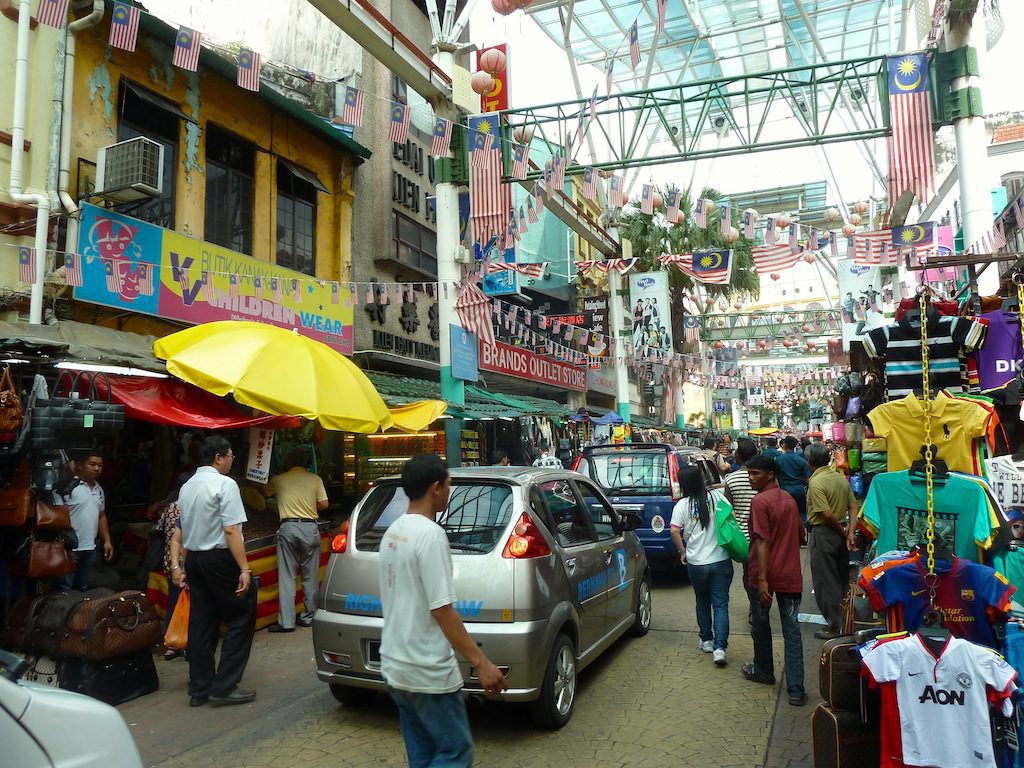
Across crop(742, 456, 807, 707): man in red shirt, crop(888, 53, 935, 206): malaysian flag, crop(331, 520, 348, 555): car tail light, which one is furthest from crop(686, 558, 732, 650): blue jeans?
crop(888, 53, 935, 206): malaysian flag

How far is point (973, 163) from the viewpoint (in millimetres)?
10359

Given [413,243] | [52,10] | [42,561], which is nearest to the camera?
[42,561]

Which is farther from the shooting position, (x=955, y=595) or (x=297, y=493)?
(x=297, y=493)

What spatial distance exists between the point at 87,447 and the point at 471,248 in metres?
9.66

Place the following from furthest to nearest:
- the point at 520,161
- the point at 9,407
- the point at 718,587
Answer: the point at 520,161
the point at 718,587
the point at 9,407

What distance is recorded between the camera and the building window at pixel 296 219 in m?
13.5

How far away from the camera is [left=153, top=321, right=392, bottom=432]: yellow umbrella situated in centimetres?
704

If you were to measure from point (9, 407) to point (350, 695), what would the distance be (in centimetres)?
319

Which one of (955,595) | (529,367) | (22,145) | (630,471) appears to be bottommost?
(955,595)

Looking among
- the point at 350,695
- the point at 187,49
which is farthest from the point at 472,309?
the point at 350,695

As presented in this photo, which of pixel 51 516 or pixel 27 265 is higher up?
pixel 27 265

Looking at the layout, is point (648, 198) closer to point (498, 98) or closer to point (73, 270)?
point (498, 98)

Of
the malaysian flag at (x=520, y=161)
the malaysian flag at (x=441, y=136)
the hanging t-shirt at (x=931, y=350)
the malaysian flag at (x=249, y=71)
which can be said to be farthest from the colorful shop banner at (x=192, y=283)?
the hanging t-shirt at (x=931, y=350)

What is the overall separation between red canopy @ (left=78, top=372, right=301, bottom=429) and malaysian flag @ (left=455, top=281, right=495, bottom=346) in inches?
241
